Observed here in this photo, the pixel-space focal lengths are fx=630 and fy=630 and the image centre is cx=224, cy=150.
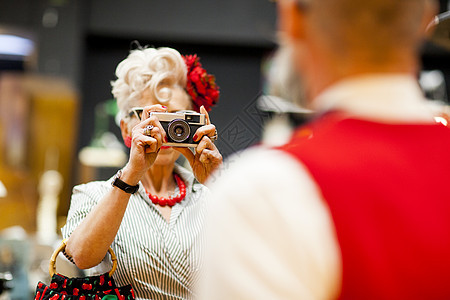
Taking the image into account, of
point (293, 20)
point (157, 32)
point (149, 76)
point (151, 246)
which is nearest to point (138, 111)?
point (149, 76)

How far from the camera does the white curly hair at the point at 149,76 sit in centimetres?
147

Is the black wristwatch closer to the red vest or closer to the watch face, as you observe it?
the watch face

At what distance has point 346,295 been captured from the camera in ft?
1.72

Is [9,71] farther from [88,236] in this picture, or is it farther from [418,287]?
[418,287]

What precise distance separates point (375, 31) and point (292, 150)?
133 millimetres

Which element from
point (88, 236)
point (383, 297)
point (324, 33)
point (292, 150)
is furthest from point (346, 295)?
point (88, 236)

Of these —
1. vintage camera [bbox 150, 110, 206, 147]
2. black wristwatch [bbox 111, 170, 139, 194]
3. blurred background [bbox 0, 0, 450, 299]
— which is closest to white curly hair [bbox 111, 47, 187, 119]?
vintage camera [bbox 150, 110, 206, 147]

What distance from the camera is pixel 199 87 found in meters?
1.51

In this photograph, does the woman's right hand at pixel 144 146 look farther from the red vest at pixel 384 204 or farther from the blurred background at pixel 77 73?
the blurred background at pixel 77 73

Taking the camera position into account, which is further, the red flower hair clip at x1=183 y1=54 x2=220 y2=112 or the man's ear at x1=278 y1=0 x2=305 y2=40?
the red flower hair clip at x1=183 y1=54 x2=220 y2=112

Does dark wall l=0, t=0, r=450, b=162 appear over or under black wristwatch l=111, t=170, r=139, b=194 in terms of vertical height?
over

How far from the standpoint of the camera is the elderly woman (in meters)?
1.24

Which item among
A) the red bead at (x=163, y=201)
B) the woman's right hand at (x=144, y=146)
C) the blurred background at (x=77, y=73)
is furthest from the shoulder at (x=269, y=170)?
the blurred background at (x=77, y=73)

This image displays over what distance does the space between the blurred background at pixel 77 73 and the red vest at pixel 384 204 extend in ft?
15.1
